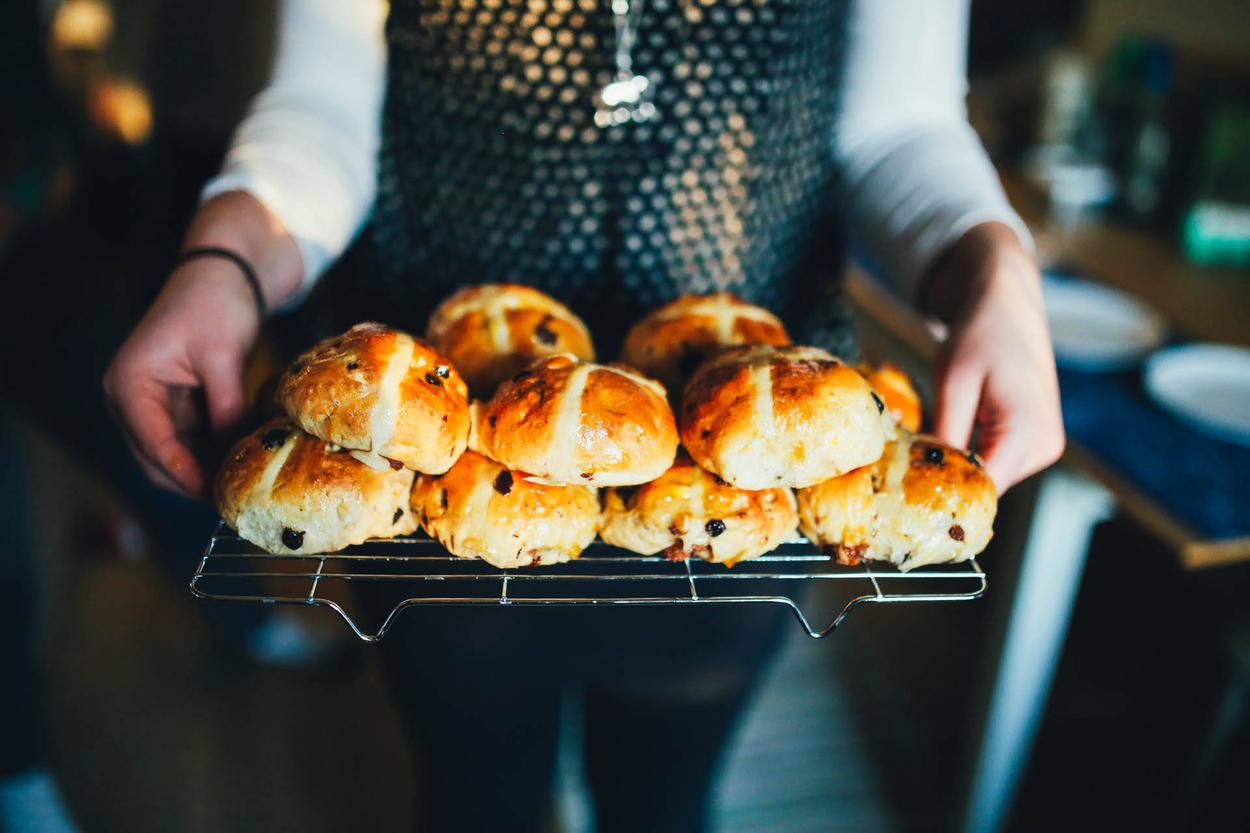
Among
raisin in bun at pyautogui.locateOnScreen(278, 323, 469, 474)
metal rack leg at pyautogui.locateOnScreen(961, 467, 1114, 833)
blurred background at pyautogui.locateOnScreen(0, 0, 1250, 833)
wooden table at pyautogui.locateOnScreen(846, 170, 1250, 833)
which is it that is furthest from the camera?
blurred background at pyautogui.locateOnScreen(0, 0, 1250, 833)

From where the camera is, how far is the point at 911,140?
1.57 meters

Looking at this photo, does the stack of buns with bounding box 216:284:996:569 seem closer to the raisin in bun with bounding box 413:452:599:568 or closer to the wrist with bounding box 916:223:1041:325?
the raisin in bun with bounding box 413:452:599:568

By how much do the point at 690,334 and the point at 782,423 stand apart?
276 mm

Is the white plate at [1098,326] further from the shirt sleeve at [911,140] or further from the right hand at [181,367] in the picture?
the right hand at [181,367]

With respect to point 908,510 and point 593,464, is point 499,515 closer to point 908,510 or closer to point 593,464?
point 593,464

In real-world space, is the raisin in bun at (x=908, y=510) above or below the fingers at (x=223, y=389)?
below

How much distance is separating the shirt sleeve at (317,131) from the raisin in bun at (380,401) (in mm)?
464

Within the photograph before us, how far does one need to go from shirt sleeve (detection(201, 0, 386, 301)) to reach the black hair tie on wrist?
0.47 ft

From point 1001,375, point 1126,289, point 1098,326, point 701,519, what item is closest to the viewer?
point 701,519

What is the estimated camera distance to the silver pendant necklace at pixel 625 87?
4.28 ft

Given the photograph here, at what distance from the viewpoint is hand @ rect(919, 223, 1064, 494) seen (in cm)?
124

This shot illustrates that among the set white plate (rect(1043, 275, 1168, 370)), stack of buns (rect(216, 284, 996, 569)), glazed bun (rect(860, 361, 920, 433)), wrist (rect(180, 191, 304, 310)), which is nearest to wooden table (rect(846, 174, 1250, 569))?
white plate (rect(1043, 275, 1168, 370))

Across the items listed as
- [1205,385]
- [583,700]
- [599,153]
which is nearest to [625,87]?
[599,153]

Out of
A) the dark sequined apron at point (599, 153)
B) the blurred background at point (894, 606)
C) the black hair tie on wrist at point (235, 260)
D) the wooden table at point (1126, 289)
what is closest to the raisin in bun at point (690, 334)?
the dark sequined apron at point (599, 153)
